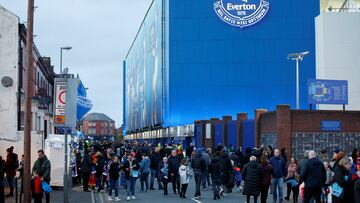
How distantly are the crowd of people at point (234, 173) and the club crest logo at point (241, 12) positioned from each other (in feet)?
119

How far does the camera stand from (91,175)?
82.7ft

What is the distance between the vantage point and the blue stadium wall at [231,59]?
62.7 m

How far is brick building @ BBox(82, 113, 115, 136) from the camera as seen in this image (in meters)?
183

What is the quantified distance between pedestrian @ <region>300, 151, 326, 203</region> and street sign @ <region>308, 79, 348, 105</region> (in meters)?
21.6

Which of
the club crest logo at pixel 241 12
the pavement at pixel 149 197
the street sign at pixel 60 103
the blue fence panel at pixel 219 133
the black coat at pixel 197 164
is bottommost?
the pavement at pixel 149 197

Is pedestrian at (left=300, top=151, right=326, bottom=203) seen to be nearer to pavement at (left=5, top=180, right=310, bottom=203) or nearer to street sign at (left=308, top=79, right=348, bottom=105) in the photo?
pavement at (left=5, top=180, right=310, bottom=203)

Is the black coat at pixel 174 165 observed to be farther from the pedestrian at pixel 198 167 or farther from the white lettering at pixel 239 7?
the white lettering at pixel 239 7

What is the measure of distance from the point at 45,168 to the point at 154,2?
62400 millimetres

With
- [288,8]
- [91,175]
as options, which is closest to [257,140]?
[91,175]

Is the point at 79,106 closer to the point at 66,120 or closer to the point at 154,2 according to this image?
the point at 66,120

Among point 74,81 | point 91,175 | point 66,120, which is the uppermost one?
point 74,81

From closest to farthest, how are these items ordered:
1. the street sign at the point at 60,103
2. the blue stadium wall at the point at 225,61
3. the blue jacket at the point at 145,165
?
1. the street sign at the point at 60,103
2. the blue jacket at the point at 145,165
3. the blue stadium wall at the point at 225,61

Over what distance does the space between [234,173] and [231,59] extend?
131ft

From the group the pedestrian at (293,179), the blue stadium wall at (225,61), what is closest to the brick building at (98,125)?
the blue stadium wall at (225,61)
